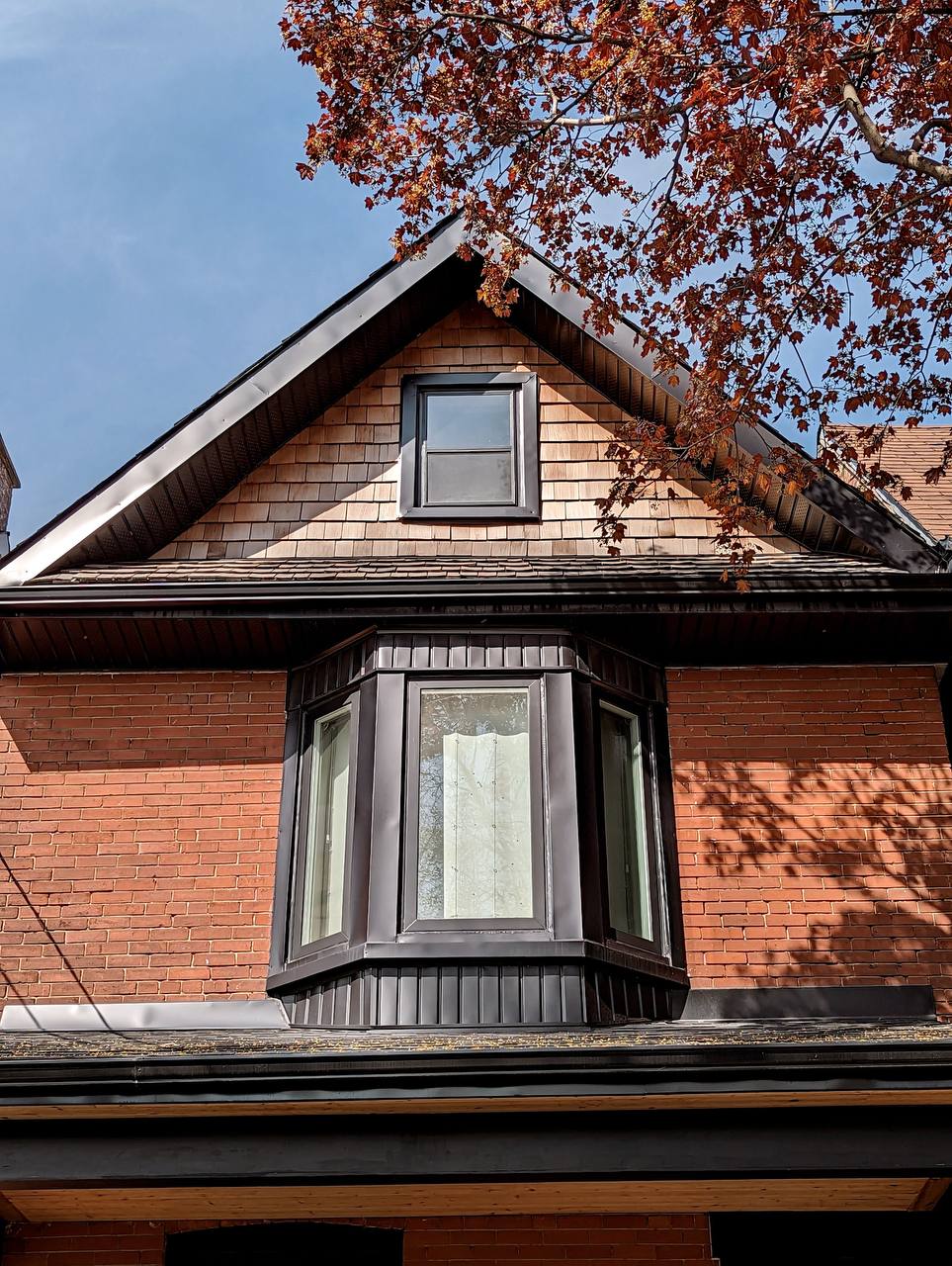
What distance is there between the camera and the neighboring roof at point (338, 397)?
32.6ft

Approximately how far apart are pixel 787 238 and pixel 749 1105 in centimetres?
618

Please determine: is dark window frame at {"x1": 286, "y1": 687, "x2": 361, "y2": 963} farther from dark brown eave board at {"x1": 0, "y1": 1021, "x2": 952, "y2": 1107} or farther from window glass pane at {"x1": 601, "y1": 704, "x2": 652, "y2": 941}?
dark brown eave board at {"x1": 0, "y1": 1021, "x2": 952, "y2": 1107}

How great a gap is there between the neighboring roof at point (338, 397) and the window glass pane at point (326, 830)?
6.95 ft

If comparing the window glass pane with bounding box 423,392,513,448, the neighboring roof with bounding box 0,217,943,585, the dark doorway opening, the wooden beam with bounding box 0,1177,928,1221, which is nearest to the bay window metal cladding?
the wooden beam with bounding box 0,1177,928,1221

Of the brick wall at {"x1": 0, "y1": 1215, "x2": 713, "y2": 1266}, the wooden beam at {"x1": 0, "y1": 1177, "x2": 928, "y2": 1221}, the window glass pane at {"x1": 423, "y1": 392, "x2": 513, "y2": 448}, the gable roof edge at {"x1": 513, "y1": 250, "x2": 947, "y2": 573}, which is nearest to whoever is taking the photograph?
the wooden beam at {"x1": 0, "y1": 1177, "x2": 928, "y2": 1221}

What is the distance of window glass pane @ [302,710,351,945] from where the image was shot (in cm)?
903

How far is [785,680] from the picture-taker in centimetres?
991

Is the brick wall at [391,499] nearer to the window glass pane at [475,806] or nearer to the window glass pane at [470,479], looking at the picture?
the window glass pane at [470,479]

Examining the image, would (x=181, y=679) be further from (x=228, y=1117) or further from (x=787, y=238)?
(x=787, y=238)

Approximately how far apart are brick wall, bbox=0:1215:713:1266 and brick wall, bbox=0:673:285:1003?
1532 mm

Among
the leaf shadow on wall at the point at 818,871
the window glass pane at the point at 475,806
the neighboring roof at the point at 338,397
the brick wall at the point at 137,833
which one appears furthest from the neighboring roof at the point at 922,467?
the brick wall at the point at 137,833

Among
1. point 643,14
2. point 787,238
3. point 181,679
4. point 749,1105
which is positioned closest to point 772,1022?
point 749,1105

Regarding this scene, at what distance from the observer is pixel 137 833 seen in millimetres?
9414

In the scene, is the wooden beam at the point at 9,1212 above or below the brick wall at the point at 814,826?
below
